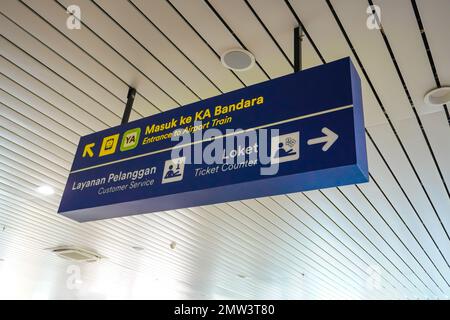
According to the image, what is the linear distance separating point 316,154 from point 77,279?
8.33 metres

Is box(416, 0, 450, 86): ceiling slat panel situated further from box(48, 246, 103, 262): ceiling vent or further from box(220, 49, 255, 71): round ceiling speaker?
box(48, 246, 103, 262): ceiling vent

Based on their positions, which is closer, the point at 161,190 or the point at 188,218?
the point at 161,190

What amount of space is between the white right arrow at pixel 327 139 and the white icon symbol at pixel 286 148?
0.23 ft

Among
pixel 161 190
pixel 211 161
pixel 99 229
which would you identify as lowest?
pixel 161 190

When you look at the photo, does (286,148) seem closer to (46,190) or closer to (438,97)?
(438,97)

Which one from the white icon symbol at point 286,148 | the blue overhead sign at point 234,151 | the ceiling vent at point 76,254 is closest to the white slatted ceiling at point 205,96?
the ceiling vent at point 76,254

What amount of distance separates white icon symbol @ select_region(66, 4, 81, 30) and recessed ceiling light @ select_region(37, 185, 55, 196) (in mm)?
2494

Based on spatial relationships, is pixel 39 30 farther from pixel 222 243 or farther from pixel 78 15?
pixel 222 243

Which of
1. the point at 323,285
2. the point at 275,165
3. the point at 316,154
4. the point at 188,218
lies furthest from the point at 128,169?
the point at 323,285

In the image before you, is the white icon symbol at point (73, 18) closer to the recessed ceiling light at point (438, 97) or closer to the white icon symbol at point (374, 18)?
the white icon symbol at point (374, 18)

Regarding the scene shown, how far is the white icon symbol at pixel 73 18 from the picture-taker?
2242 mm

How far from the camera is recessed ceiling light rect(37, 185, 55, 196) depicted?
14.1ft

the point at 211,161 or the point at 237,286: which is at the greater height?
the point at 237,286

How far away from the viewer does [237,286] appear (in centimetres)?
827
